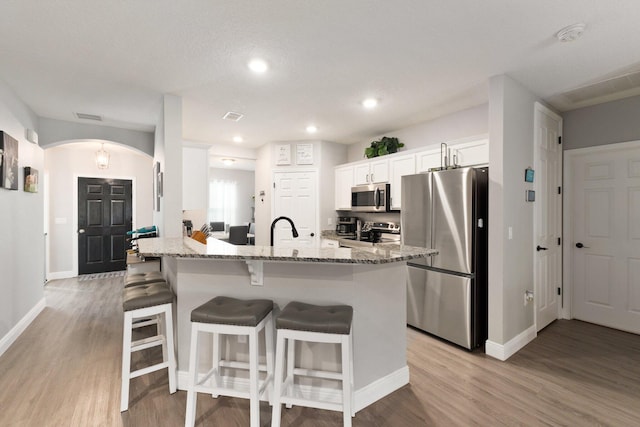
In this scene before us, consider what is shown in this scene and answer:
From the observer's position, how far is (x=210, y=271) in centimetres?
214

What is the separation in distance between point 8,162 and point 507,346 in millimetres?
4913

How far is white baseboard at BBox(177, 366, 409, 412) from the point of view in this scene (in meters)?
2.00

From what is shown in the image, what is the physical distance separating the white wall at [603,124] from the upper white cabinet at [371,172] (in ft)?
7.06

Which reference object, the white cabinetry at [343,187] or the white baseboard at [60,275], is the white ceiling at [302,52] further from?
the white baseboard at [60,275]

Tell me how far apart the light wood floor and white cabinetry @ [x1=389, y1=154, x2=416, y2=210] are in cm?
174

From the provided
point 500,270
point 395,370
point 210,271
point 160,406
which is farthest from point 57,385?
point 500,270

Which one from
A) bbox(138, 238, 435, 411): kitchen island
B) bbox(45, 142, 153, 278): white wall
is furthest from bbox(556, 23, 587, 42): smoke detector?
bbox(45, 142, 153, 278): white wall

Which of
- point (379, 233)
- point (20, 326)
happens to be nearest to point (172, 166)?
point (20, 326)

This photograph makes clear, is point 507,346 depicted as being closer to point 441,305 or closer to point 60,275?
point 441,305

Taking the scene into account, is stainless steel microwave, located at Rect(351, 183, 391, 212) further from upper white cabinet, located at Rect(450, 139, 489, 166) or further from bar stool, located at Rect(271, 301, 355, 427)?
bar stool, located at Rect(271, 301, 355, 427)

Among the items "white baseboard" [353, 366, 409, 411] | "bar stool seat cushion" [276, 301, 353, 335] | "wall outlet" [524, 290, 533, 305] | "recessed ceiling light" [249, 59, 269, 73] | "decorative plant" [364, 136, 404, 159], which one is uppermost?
"recessed ceiling light" [249, 59, 269, 73]

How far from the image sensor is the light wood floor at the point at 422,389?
1.92m

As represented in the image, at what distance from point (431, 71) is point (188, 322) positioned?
2.81 metres

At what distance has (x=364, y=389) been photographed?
2057mm
